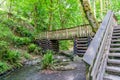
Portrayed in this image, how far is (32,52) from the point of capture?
1925 centimetres

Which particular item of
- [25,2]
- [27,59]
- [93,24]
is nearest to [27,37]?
[25,2]

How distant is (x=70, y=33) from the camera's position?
15523 millimetres

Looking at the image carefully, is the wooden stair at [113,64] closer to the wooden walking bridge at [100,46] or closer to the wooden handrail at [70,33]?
the wooden walking bridge at [100,46]

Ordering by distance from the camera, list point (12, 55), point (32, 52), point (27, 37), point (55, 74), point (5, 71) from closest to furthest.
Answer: point (55, 74) → point (5, 71) → point (12, 55) → point (32, 52) → point (27, 37)

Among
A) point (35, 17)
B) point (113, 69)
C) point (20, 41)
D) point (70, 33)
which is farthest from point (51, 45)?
point (113, 69)

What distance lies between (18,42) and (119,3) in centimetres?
1758

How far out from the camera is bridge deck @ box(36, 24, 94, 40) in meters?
13.5

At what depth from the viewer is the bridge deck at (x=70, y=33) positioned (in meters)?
13.5

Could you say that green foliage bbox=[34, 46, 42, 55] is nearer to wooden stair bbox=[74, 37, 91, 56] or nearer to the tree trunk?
wooden stair bbox=[74, 37, 91, 56]

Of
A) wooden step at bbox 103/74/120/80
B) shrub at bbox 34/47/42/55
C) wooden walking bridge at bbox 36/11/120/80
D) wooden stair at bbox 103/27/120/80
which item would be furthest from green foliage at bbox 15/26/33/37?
wooden step at bbox 103/74/120/80

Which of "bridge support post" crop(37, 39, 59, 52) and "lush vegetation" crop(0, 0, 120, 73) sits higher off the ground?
"lush vegetation" crop(0, 0, 120, 73)

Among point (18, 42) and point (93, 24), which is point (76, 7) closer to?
point (18, 42)

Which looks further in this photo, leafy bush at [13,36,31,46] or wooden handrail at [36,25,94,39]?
leafy bush at [13,36,31,46]

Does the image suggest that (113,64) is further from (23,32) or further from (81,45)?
(23,32)
